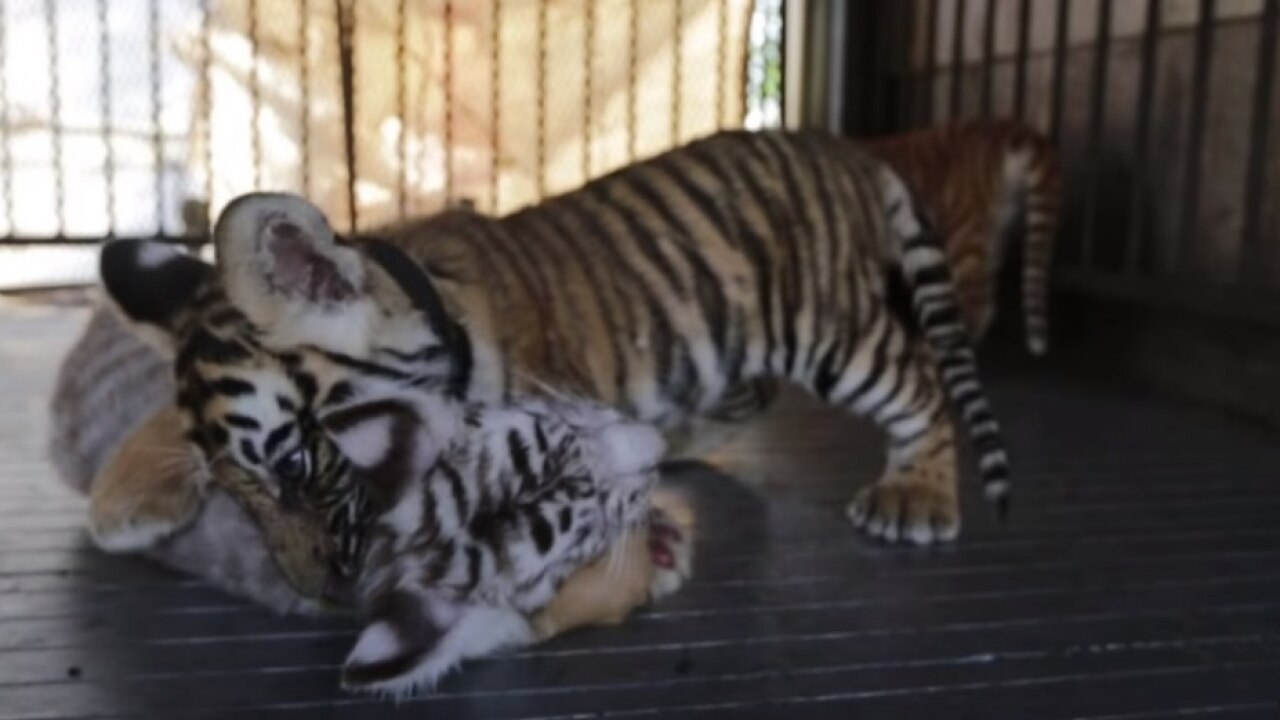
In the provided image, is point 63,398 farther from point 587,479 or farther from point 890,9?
point 890,9

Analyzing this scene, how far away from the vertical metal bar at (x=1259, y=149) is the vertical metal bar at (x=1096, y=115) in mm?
524

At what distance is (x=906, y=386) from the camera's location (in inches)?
93.0

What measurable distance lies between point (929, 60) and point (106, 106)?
8.52ft

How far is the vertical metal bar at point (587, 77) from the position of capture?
185 inches

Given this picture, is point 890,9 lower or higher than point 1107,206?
higher

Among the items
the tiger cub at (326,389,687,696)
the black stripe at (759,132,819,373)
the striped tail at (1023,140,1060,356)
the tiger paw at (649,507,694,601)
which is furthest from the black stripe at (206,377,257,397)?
the striped tail at (1023,140,1060,356)

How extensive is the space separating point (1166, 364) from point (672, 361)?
5.96 ft

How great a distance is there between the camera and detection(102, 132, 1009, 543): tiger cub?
166cm

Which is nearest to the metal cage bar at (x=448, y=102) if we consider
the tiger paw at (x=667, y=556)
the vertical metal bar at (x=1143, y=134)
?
the vertical metal bar at (x=1143, y=134)

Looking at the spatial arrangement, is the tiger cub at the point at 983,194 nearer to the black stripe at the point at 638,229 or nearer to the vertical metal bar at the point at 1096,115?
the vertical metal bar at the point at 1096,115

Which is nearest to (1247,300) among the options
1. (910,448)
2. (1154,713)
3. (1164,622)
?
(910,448)

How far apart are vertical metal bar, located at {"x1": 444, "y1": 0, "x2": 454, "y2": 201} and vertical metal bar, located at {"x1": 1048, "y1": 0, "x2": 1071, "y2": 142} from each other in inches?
73.9

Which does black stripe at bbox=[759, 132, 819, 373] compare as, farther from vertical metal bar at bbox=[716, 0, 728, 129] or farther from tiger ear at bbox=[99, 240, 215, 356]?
vertical metal bar at bbox=[716, 0, 728, 129]

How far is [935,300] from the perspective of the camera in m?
2.47
